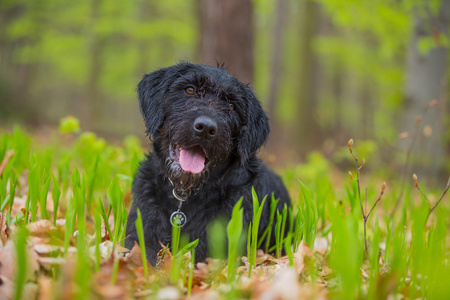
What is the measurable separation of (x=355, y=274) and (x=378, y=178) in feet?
23.2

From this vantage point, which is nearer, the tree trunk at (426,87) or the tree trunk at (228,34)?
the tree trunk at (228,34)

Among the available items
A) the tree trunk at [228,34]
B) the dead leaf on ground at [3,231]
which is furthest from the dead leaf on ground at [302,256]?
the tree trunk at [228,34]

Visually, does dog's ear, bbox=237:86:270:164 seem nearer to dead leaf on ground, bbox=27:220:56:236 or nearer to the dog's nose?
the dog's nose

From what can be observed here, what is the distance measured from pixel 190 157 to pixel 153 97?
22.5 inches

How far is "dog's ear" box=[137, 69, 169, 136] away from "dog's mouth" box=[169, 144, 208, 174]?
23 centimetres

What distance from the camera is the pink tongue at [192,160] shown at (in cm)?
249

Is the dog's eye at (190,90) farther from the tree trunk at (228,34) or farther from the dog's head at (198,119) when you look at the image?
the tree trunk at (228,34)

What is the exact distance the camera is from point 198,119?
7.80ft

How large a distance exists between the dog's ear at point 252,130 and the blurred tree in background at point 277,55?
83 cm

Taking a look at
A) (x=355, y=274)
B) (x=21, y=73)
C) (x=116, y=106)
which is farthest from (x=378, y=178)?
(x=116, y=106)

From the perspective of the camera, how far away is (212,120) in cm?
241

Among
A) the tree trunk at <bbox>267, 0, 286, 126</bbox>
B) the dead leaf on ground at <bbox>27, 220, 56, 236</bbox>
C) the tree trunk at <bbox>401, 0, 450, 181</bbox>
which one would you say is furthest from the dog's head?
the tree trunk at <bbox>267, 0, 286, 126</bbox>

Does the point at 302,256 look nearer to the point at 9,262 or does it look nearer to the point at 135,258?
the point at 135,258

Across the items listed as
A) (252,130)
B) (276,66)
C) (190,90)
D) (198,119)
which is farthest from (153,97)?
(276,66)
